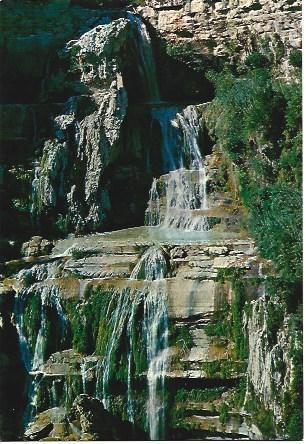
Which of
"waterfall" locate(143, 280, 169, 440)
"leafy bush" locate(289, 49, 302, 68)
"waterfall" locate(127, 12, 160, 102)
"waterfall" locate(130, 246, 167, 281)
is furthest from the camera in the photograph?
"waterfall" locate(127, 12, 160, 102)

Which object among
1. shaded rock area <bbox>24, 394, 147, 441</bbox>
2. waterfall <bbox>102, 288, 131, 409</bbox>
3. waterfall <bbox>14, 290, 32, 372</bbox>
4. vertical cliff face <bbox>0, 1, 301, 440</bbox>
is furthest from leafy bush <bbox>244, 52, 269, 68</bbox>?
shaded rock area <bbox>24, 394, 147, 441</bbox>

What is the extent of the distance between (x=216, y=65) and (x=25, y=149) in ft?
13.7

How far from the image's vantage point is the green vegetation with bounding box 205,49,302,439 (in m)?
9.20

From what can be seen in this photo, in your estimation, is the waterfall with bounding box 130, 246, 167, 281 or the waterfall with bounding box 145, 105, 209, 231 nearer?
the waterfall with bounding box 130, 246, 167, 281

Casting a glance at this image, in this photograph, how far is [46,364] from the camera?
1005 cm

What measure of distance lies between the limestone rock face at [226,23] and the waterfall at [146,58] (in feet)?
0.87

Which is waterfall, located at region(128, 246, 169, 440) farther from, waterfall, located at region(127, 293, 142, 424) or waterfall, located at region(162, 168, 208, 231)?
waterfall, located at region(162, 168, 208, 231)

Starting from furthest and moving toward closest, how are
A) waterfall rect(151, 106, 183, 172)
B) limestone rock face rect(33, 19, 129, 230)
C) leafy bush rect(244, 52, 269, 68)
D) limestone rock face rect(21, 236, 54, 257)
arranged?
waterfall rect(151, 106, 183, 172), leafy bush rect(244, 52, 269, 68), limestone rock face rect(33, 19, 129, 230), limestone rock face rect(21, 236, 54, 257)

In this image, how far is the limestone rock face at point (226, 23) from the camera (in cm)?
1262

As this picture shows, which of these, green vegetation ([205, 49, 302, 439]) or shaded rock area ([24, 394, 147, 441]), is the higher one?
green vegetation ([205, 49, 302, 439])

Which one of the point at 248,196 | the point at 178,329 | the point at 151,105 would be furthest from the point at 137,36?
the point at 178,329

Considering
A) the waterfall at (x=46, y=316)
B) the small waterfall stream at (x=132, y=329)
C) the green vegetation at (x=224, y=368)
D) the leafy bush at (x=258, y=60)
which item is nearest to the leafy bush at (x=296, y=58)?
the leafy bush at (x=258, y=60)

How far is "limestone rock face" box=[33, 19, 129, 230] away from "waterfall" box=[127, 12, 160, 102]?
2.82ft

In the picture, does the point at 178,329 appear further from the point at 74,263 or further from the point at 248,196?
the point at 248,196
